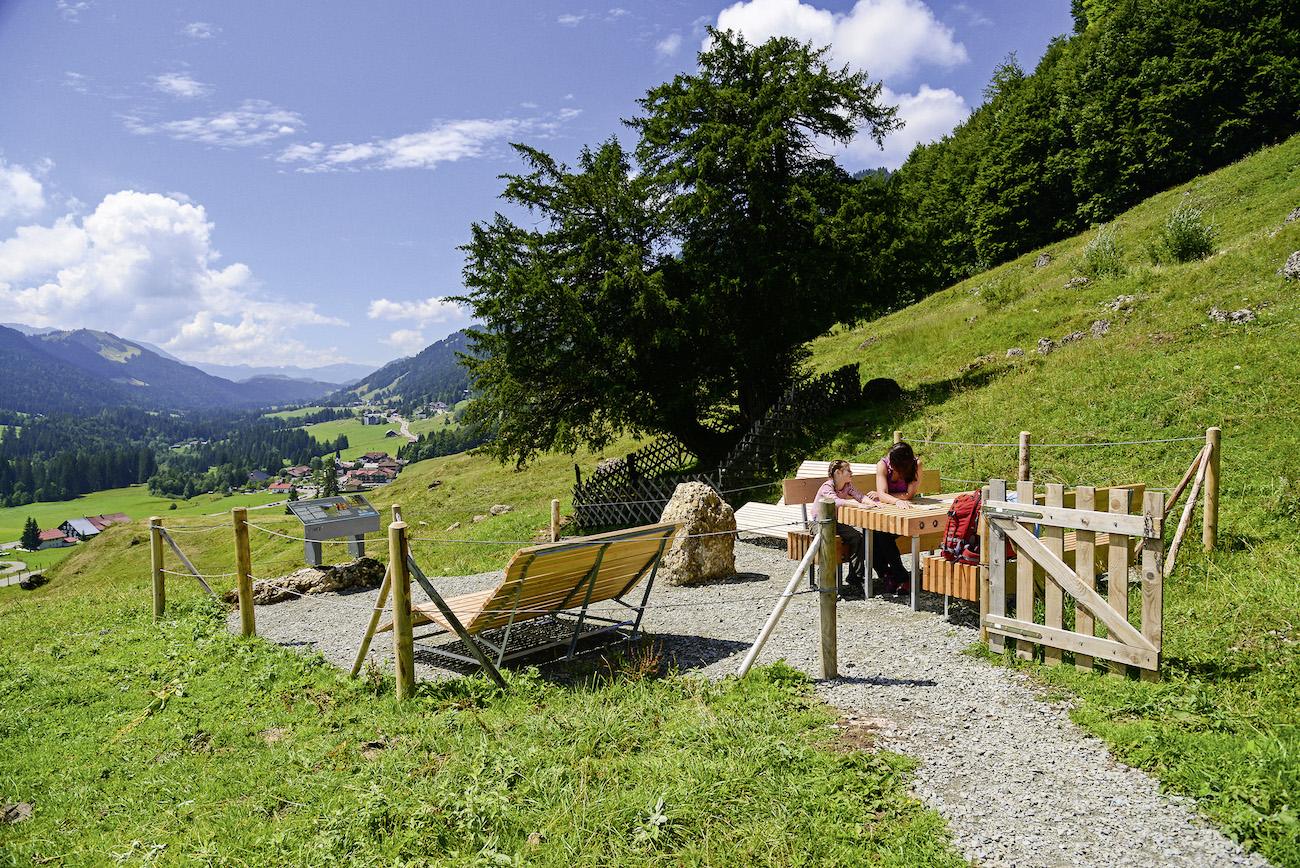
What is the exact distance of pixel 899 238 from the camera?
785 inches

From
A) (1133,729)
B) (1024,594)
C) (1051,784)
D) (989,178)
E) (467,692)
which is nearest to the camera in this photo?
(1051,784)

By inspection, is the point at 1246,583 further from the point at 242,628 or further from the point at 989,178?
the point at 989,178

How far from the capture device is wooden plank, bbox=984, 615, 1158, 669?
5672 mm

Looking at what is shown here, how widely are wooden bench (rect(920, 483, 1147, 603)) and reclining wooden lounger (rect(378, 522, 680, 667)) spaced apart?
2912mm

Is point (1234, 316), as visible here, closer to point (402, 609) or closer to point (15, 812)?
point (402, 609)

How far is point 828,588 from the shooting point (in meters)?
6.54

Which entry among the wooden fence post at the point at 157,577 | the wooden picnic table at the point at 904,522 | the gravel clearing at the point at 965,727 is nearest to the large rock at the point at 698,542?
the gravel clearing at the point at 965,727

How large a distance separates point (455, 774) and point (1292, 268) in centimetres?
2174

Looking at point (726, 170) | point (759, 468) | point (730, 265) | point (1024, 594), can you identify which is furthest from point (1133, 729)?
point (726, 170)

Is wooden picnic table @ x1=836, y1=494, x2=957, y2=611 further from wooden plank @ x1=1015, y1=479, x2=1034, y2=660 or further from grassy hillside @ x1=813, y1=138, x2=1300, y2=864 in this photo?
grassy hillside @ x1=813, y1=138, x2=1300, y2=864

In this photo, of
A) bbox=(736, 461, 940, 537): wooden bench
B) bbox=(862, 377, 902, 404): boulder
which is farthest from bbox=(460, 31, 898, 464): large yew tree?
bbox=(736, 461, 940, 537): wooden bench

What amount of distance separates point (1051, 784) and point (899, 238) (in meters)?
17.7

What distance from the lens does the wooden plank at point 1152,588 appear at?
5.50 metres

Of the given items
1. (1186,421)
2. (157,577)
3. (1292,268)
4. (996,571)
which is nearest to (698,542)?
(996,571)
